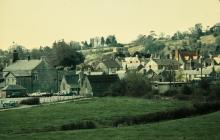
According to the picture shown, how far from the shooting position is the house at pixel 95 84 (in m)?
75.4

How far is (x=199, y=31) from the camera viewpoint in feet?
586

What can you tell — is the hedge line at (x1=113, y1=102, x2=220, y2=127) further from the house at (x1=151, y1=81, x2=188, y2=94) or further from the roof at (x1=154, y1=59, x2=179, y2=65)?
the roof at (x1=154, y1=59, x2=179, y2=65)

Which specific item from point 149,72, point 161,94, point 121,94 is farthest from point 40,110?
point 149,72

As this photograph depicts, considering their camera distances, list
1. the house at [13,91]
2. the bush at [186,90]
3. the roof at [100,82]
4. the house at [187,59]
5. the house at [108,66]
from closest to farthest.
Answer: the bush at [186,90]
the house at [13,91]
the roof at [100,82]
the house at [187,59]
the house at [108,66]

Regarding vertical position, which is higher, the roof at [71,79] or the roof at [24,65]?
the roof at [24,65]

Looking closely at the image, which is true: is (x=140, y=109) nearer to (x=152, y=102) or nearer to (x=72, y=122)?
(x=152, y=102)

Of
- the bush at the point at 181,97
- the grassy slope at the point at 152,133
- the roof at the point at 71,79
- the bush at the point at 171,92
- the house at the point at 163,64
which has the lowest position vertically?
the grassy slope at the point at 152,133

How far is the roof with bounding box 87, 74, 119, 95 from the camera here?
75812mm

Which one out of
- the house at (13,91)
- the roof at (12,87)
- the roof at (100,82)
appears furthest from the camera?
the roof at (100,82)

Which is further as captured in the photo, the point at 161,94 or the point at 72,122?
the point at 161,94

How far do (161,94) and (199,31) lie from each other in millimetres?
110099

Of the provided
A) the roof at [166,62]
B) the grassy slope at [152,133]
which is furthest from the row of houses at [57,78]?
the grassy slope at [152,133]

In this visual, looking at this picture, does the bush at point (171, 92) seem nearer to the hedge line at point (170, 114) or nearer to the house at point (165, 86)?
the house at point (165, 86)

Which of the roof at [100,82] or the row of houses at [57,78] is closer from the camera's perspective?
Result: the roof at [100,82]
